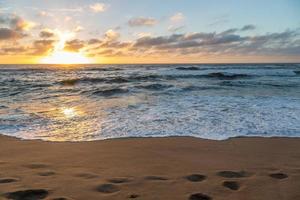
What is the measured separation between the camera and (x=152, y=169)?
15.5ft

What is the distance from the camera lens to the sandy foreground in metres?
3.79

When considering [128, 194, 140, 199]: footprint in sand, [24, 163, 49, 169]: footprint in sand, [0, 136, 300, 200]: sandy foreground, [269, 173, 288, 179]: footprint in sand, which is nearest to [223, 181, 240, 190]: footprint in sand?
[0, 136, 300, 200]: sandy foreground

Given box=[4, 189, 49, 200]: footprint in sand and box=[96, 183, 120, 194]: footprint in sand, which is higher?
box=[4, 189, 49, 200]: footprint in sand

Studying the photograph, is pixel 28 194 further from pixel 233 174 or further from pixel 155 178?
pixel 233 174

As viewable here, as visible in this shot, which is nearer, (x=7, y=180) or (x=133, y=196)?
(x=133, y=196)

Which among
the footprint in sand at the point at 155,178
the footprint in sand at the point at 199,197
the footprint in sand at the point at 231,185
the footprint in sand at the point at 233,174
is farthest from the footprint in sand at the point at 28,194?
the footprint in sand at the point at 233,174

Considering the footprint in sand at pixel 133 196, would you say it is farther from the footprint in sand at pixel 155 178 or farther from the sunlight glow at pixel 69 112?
the sunlight glow at pixel 69 112

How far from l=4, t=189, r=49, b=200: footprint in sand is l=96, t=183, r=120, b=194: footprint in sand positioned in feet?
1.83

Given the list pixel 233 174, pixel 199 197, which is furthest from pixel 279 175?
pixel 199 197

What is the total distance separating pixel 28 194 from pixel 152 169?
163 cm

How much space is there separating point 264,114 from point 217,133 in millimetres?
2620

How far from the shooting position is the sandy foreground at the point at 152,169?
379cm

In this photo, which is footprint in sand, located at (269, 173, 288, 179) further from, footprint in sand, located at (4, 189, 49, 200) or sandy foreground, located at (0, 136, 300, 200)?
footprint in sand, located at (4, 189, 49, 200)

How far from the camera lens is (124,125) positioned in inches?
314
